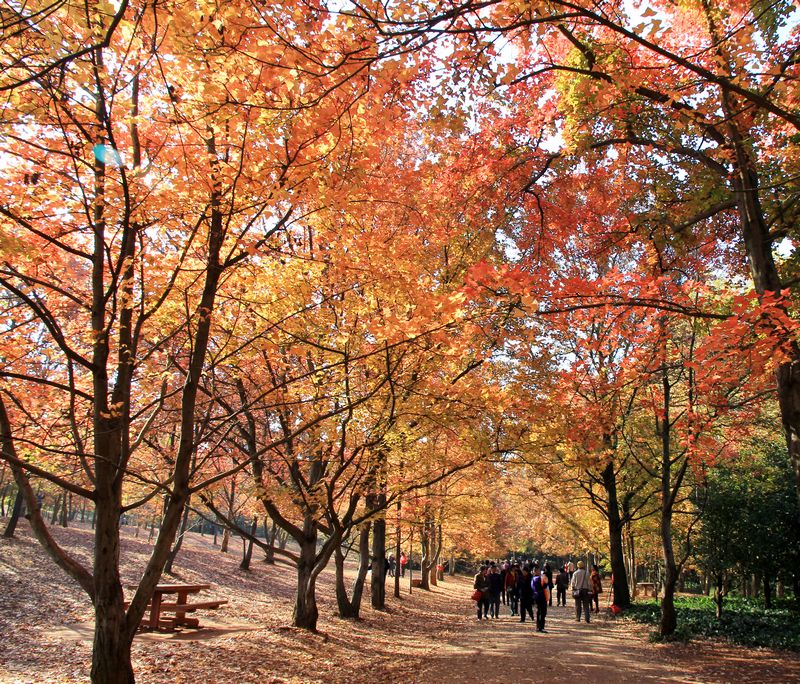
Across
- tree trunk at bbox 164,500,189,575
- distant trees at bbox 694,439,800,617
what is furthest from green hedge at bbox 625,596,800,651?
tree trunk at bbox 164,500,189,575

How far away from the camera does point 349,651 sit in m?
9.42

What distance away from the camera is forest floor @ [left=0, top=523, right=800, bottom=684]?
7254 mm

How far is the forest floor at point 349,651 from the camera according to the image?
23.8 feet

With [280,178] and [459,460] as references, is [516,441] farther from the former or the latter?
[280,178]

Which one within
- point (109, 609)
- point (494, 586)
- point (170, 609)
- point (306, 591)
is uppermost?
point (109, 609)

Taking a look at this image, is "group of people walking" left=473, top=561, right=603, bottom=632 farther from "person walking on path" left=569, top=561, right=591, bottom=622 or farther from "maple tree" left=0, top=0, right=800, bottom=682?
"maple tree" left=0, top=0, right=800, bottom=682

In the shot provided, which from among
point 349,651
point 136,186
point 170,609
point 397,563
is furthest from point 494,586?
point 136,186

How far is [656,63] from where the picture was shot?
6.38 meters

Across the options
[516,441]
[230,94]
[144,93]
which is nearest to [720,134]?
[516,441]

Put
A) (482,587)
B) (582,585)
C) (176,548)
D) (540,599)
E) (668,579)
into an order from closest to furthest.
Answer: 1. (668,579)
2. (540,599)
3. (176,548)
4. (582,585)
5. (482,587)

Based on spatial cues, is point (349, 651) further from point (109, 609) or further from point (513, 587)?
point (513, 587)

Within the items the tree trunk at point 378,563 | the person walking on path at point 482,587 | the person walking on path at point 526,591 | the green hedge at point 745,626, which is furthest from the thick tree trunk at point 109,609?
the person walking on path at point 482,587

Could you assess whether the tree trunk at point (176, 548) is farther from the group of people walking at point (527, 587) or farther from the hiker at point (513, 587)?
the hiker at point (513, 587)

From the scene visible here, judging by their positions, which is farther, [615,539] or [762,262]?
[615,539]
